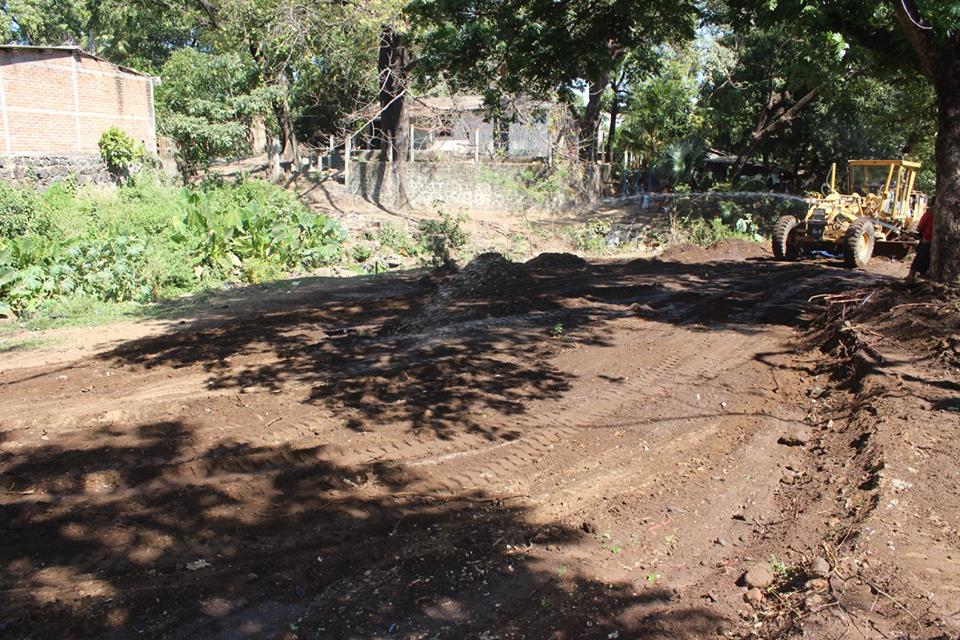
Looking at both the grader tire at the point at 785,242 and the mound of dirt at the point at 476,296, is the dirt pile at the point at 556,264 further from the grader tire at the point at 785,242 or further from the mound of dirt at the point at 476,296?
the grader tire at the point at 785,242

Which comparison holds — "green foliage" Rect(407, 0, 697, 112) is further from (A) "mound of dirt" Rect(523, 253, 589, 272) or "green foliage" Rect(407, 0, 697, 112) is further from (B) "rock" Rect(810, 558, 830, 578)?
(B) "rock" Rect(810, 558, 830, 578)

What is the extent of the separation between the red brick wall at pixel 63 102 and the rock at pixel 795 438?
22.2 metres

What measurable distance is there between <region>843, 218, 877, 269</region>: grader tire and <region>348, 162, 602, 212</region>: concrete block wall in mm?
13099

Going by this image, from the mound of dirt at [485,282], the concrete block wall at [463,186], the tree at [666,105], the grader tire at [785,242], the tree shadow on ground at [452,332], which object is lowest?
the tree shadow on ground at [452,332]

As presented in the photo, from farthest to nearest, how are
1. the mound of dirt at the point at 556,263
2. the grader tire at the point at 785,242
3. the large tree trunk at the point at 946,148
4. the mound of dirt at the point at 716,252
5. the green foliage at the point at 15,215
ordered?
the mound of dirt at the point at 716,252 < the grader tire at the point at 785,242 < the green foliage at the point at 15,215 < the mound of dirt at the point at 556,263 < the large tree trunk at the point at 946,148

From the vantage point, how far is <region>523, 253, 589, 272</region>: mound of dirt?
584 inches

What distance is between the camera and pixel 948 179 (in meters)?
9.74

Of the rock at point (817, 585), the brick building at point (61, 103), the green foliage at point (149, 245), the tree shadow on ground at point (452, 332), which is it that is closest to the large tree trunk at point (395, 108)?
the green foliage at point (149, 245)

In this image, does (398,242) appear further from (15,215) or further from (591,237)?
(15,215)

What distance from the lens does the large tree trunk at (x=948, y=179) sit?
9.60 meters

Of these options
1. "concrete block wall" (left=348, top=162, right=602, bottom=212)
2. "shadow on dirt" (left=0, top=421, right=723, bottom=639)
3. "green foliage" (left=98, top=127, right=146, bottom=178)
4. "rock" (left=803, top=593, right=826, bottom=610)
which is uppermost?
"green foliage" (left=98, top=127, right=146, bottom=178)

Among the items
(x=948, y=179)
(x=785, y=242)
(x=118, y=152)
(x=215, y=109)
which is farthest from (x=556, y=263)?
(x=215, y=109)

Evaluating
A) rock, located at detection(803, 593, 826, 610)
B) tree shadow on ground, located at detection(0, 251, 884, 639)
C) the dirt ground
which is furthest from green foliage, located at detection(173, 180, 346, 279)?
rock, located at detection(803, 593, 826, 610)

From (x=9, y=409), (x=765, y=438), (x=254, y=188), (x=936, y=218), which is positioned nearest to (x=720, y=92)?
(x=254, y=188)
